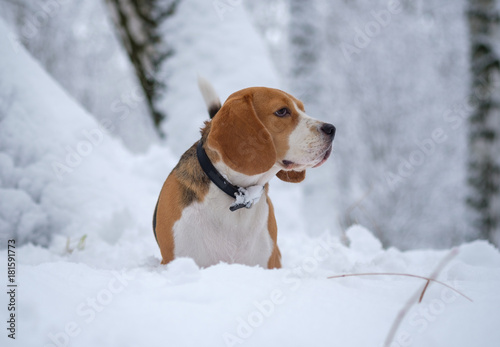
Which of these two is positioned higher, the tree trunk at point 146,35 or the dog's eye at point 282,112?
the tree trunk at point 146,35

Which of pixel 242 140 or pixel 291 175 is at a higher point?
pixel 242 140

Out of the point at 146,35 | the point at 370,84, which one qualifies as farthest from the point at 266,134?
the point at 370,84

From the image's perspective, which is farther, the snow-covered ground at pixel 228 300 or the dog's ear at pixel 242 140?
the dog's ear at pixel 242 140

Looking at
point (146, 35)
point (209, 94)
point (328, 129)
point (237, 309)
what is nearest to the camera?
point (237, 309)

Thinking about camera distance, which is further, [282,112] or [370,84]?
[370,84]

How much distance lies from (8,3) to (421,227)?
14.3 metres

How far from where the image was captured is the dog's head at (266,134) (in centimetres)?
182

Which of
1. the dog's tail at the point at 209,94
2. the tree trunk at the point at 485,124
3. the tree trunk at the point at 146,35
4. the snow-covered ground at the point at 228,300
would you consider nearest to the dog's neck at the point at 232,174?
the dog's tail at the point at 209,94

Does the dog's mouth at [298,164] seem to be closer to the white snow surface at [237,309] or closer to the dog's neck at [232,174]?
the dog's neck at [232,174]

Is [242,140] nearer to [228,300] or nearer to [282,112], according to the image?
[282,112]

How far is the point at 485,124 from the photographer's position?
568 centimetres

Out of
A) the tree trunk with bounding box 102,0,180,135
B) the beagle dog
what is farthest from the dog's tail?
the tree trunk with bounding box 102,0,180,135

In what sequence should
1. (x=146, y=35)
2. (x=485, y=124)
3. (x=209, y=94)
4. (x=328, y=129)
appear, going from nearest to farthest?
(x=328, y=129) < (x=209, y=94) < (x=146, y=35) < (x=485, y=124)

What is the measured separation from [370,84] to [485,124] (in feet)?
16.8
